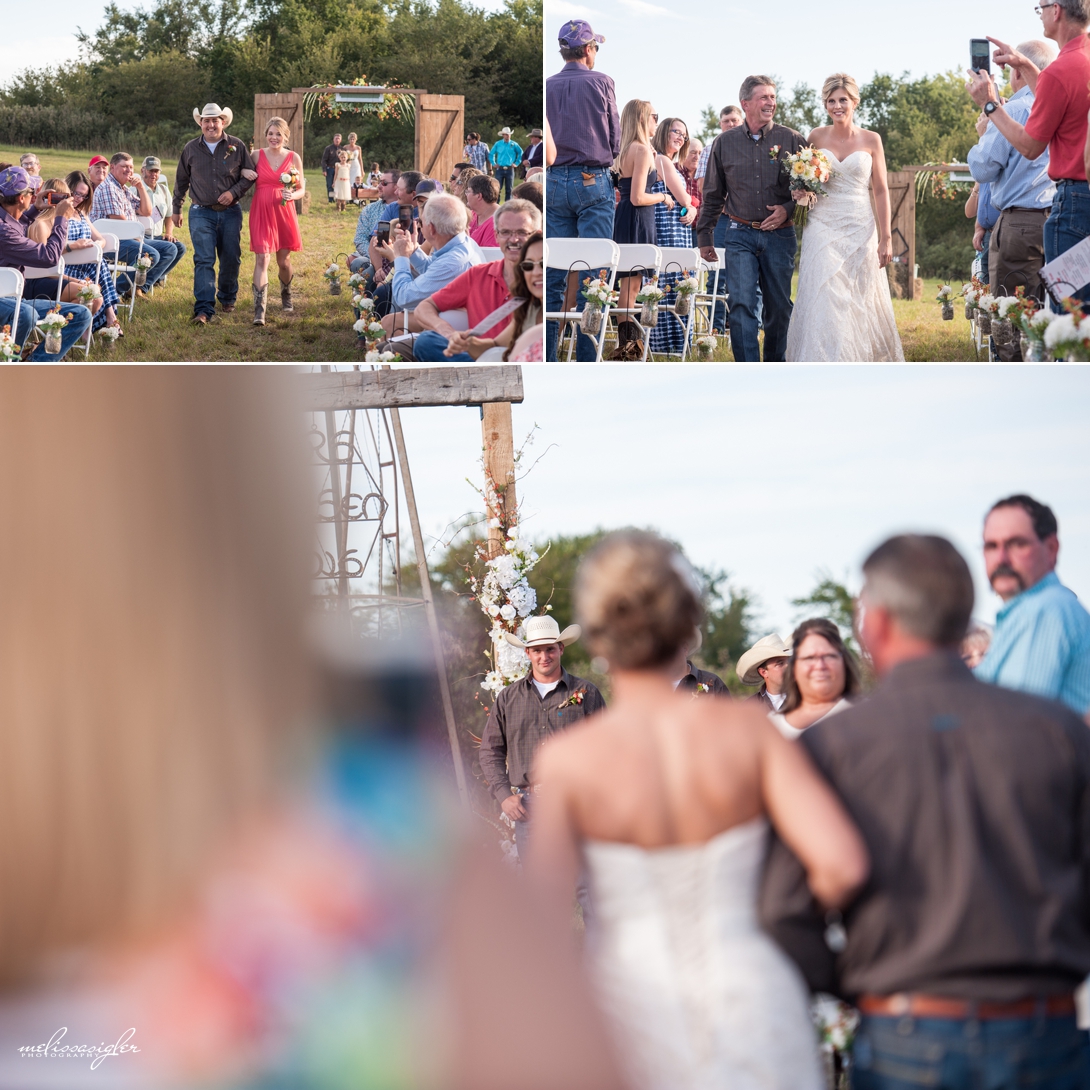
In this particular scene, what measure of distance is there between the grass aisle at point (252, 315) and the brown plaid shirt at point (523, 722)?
238cm

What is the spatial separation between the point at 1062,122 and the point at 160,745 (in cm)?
453

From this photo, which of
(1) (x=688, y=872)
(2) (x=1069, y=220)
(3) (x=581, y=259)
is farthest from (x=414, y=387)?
(1) (x=688, y=872)

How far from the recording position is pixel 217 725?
365 cm

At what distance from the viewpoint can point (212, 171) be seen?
21.9 feet

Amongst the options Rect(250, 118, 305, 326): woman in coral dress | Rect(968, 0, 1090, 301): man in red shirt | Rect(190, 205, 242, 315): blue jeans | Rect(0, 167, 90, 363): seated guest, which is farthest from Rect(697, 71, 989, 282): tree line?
Rect(0, 167, 90, 363): seated guest

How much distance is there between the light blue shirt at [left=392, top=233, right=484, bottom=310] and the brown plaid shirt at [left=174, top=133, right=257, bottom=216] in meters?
1.37

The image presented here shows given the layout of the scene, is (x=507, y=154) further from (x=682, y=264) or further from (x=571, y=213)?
(x=682, y=264)

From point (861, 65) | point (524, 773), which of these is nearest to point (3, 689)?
point (524, 773)

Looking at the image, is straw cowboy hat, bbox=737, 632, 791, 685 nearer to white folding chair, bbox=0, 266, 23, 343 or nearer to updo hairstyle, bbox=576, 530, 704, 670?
updo hairstyle, bbox=576, 530, 704, 670

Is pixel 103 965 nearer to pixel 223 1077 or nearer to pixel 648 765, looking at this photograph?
pixel 223 1077

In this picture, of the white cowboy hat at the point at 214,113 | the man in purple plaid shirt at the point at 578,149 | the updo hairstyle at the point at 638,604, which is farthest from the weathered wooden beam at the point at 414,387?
the updo hairstyle at the point at 638,604

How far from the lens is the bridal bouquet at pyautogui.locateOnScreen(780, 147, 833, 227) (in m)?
5.84

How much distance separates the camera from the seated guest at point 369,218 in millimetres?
6602

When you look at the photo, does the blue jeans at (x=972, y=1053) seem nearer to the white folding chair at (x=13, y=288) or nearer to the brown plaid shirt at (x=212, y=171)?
the white folding chair at (x=13, y=288)
